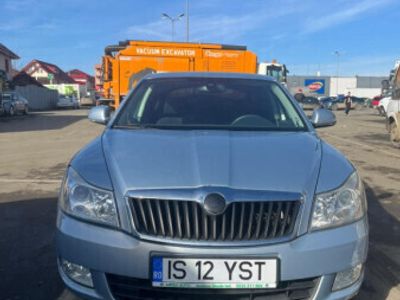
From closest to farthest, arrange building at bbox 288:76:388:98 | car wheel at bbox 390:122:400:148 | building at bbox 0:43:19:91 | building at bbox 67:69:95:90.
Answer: car wheel at bbox 390:122:400:148 < building at bbox 0:43:19:91 < building at bbox 288:76:388:98 < building at bbox 67:69:95:90

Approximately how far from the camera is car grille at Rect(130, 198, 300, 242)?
2.56 metres

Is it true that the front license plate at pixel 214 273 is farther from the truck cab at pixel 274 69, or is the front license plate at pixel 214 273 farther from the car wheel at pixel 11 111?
the car wheel at pixel 11 111

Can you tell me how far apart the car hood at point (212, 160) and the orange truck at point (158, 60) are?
464 inches

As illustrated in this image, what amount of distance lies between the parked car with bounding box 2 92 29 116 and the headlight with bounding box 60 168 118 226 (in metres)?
28.5

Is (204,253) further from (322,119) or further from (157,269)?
Answer: (322,119)

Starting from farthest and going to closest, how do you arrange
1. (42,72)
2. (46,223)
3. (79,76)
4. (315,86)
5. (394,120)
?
(79,76), (42,72), (315,86), (394,120), (46,223)

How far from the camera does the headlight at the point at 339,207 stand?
273 cm

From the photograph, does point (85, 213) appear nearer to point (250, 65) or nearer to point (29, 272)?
point (29, 272)

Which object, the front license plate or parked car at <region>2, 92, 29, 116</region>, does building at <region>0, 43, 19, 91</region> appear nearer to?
parked car at <region>2, 92, 29, 116</region>

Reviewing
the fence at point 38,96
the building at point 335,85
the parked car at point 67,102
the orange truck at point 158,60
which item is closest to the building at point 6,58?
the fence at point 38,96

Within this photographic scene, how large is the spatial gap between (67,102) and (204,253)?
165ft

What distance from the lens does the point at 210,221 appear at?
2564mm

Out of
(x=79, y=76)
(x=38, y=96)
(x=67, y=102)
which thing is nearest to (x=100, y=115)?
(x=38, y=96)

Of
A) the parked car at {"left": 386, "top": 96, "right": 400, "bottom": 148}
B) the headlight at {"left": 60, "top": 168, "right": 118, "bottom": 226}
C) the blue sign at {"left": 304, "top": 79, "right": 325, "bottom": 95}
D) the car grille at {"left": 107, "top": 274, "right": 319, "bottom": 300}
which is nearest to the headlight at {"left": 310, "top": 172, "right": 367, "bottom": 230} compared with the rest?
the car grille at {"left": 107, "top": 274, "right": 319, "bottom": 300}
